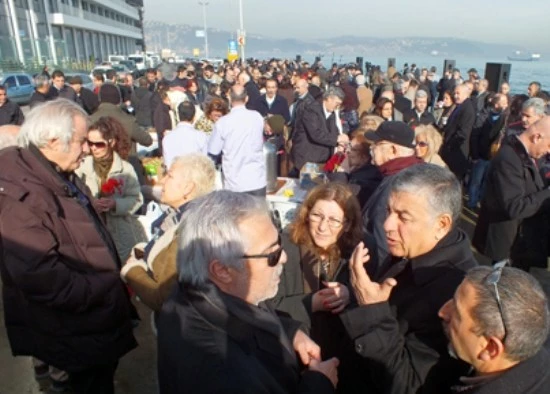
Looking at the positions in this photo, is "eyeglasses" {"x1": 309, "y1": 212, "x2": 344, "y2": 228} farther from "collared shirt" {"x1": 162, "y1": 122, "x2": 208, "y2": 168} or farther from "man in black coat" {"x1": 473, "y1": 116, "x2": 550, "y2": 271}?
"collared shirt" {"x1": 162, "y1": 122, "x2": 208, "y2": 168}

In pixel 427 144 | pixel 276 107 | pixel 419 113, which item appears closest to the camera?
pixel 427 144

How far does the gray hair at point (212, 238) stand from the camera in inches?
58.2

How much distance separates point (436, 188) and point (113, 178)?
9.05ft

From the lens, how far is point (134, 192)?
12.2 feet

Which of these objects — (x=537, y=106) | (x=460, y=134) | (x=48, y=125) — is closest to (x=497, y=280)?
(x=48, y=125)

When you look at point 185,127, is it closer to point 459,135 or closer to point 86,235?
point 86,235

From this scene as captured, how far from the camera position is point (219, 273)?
1.49 m

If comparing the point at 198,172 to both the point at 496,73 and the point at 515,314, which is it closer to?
the point at 515,314

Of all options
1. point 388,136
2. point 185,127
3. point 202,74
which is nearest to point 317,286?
point 388,136

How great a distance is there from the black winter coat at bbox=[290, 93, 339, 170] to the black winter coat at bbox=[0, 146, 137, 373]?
3.83 m

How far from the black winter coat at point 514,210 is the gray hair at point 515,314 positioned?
230cm

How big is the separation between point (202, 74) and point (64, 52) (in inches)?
1508

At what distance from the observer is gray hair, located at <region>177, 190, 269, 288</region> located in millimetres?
1478

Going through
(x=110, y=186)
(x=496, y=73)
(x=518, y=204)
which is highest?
(x=496, y=73)
